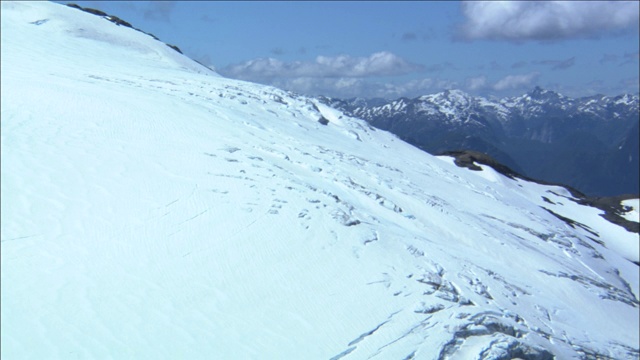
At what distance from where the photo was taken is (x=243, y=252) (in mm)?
11391

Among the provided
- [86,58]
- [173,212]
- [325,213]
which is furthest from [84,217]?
[86,58]

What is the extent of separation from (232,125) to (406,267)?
37.0ft

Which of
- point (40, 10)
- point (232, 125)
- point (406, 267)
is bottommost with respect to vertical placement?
point (406, 267)

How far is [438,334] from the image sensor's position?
9.74 meters

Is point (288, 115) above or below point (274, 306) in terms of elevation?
above

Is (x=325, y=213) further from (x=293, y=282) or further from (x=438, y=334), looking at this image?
(x=438, y=334)

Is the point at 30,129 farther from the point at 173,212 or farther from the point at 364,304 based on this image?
the point at 364,304

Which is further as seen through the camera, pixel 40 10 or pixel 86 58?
pixel 40 10

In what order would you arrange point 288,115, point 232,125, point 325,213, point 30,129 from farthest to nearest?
point 288,115 < point 232,125 < point 30,129 < point 325,213

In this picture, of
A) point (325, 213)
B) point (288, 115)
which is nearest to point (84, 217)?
point (325, 213)

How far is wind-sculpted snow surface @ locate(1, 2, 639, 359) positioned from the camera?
8.99m

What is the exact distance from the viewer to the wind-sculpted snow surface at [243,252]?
354 inches

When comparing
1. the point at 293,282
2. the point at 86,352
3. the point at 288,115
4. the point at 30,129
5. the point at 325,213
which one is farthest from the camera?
the point at 288,115

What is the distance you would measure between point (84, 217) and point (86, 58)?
20916mm
